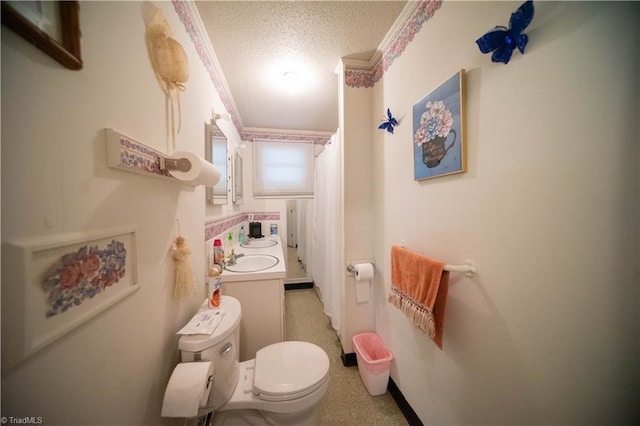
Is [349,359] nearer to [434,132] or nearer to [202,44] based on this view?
[434,132]

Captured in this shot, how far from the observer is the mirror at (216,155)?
1.33 metres

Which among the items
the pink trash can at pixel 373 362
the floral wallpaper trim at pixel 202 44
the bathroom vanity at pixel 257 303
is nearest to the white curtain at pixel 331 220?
Answer: the pink trash can at pixel 373 362

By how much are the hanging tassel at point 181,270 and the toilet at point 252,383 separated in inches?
7.4

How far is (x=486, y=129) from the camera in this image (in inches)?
28.6

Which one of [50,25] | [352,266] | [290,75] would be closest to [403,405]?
[352,266]

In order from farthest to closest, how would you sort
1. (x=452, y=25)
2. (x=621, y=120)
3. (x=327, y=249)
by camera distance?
(x=327, y=249)
(x=452, y=25)
(x=621, y=120)

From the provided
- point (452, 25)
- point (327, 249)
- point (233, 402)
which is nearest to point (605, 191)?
point (452, 25)

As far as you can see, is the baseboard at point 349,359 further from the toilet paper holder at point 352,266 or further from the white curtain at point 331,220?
the toilet paper holder at point 352,266

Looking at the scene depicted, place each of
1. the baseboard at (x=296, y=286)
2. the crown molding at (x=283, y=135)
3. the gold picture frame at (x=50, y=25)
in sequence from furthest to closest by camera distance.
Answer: the baseboard at (x=296, y=286), the crown molding at (x=283, y=135), the gold picture frame at (x=50, y=25)

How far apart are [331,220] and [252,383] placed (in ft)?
4.23

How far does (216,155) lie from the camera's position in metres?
1.47

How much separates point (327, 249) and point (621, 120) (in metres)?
1.78

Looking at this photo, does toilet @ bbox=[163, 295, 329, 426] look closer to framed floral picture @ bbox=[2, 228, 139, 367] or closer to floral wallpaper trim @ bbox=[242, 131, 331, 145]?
framed floral picture @ bbox=[2, 228, 139, 367]

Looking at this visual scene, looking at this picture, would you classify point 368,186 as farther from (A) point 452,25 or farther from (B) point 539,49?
(B) point 539,49
